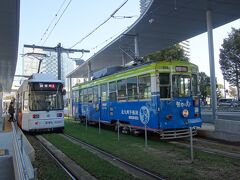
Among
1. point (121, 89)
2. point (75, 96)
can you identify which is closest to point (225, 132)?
point (121, 89)

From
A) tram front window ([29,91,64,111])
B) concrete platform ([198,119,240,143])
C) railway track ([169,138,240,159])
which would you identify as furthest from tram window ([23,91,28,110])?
concrete platform ([198,119,240,143])

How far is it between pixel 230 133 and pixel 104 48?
1658 centimetres

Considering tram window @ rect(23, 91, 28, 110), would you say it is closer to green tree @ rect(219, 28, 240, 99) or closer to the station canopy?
the station canopy

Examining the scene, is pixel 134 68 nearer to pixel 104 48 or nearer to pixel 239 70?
pixel 104 48

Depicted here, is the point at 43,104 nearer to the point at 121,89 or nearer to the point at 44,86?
the point at 44,86

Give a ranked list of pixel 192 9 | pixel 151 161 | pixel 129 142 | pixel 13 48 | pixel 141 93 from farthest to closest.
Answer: pixel 13 48, pixel 192 9, pixel 141 93, pixel 129 142, pixel 151 161

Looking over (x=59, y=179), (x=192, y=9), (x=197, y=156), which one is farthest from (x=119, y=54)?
(x=59, y=179)

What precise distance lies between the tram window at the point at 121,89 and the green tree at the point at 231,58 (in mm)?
24619

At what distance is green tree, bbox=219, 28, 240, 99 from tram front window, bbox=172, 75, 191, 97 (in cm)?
2595

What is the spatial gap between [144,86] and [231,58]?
28919mm

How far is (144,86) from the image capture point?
14133 mm

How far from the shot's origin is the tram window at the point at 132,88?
49.1ft

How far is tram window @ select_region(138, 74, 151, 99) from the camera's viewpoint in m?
13.7

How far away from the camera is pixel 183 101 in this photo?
13.6 meters
